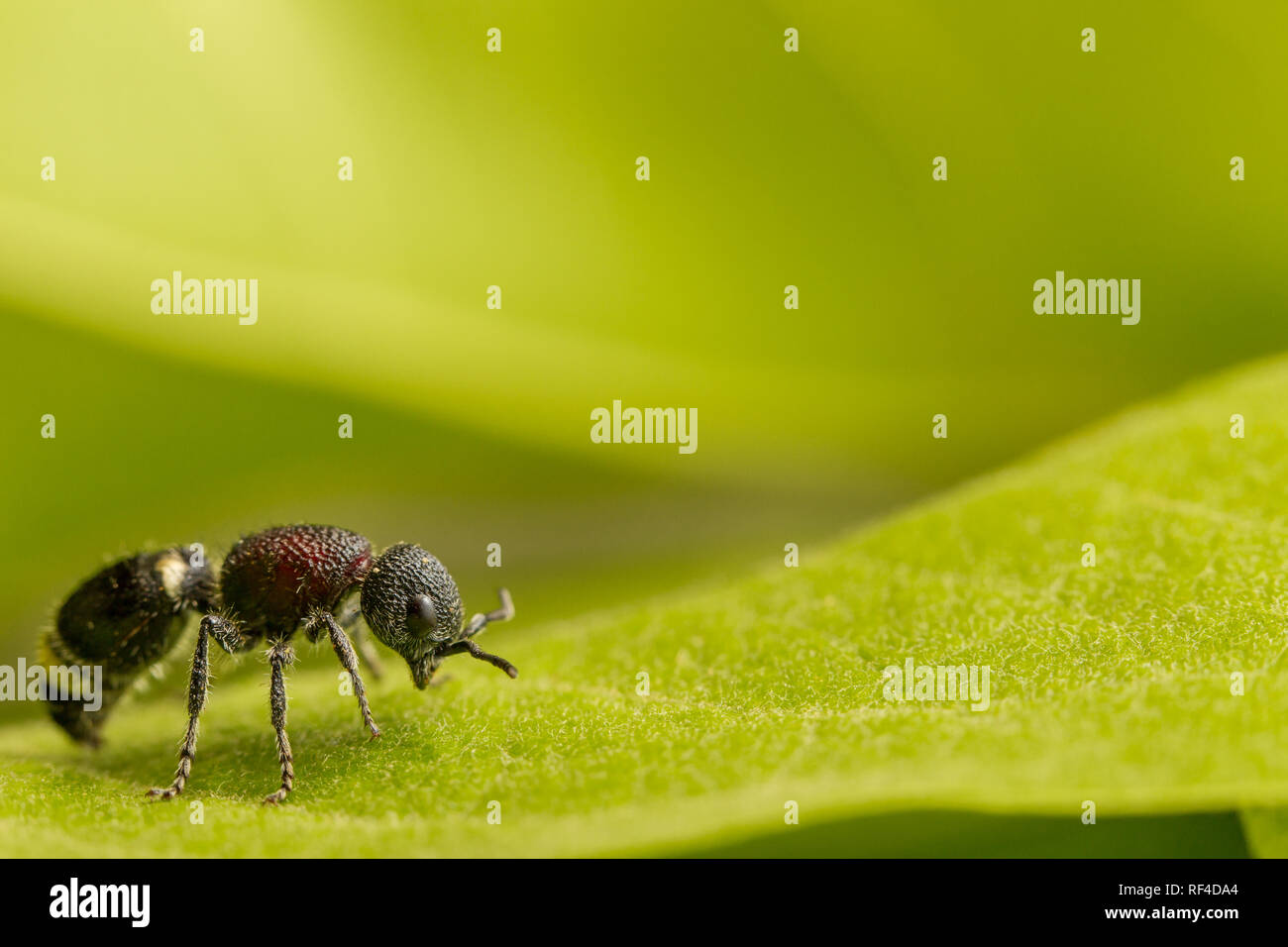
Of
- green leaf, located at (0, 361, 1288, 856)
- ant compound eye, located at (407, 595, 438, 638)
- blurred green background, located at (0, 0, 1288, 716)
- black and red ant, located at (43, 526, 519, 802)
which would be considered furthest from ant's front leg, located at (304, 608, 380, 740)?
blurred green background, located at (0, 0, 1288, 716)

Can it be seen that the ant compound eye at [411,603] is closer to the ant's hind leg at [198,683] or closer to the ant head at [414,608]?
the ant head at [414,608]

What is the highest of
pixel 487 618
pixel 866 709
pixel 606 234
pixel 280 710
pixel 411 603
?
pixel 606 234

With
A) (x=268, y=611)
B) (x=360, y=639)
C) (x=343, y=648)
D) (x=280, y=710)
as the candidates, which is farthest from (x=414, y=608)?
(x=360, y=639)

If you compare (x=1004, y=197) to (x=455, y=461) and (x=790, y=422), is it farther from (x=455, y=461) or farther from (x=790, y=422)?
(x=455, y=461)

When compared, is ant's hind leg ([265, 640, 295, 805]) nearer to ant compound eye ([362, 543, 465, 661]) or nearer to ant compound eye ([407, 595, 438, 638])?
ant compound eye ([362, 543, 465, 661])

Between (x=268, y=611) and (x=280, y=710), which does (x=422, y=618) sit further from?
(x=268, y=611)
